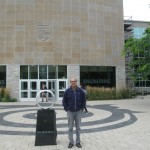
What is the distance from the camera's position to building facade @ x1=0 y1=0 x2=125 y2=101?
3444cm

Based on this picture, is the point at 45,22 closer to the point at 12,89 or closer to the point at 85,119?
the point at 12,89

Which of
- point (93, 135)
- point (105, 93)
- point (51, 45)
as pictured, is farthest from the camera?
point (51, 45)

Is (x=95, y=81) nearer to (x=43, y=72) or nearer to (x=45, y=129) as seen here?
(x=43, y=72)

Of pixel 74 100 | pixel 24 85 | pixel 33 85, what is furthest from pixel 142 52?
pixel 74 100

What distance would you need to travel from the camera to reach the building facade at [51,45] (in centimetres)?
3444

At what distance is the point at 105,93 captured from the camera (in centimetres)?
3431

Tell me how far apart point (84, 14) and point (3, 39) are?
10166 mm

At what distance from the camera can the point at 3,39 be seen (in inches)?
1366

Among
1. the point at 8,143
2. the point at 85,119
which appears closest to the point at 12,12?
Answer: the point at 85,119

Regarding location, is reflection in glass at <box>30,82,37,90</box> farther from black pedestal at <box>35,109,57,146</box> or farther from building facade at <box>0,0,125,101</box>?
black pedestal at <box>35,109,57,146</box>

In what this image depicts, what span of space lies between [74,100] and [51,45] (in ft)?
84.2

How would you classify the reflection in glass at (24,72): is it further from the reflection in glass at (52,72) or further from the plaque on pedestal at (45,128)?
the plaque on pedestal at (45,128)

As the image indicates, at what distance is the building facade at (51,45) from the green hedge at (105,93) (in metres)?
2.40

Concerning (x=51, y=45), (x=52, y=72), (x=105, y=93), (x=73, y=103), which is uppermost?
(x=51, y=45)
